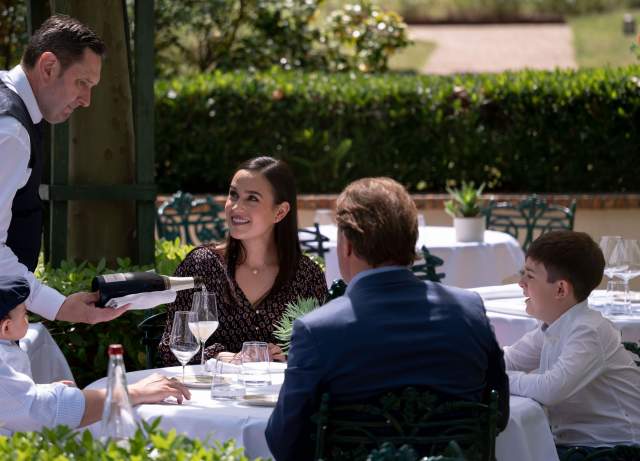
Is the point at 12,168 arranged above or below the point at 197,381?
above

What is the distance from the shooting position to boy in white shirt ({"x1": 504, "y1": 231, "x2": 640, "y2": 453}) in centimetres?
367

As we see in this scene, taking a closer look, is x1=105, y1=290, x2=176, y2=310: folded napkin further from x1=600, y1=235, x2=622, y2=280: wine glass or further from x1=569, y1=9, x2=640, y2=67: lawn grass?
x1=569, y1=9, x2=640, y2=67: lawn grass

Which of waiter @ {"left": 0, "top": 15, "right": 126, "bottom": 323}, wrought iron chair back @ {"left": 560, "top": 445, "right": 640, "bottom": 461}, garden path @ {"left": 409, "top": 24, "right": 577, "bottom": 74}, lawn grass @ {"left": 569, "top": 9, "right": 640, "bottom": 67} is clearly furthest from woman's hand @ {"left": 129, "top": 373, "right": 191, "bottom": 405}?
lawn grass @ {"left": 569, "top": 9, "right": 640, "bottom": 67}

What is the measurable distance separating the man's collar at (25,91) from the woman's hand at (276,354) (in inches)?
45.4

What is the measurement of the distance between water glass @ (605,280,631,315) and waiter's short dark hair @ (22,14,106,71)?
8.03ft

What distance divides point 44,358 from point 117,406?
84.3 inches

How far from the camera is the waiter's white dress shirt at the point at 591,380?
3715 millimetres

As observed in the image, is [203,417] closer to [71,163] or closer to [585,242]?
[585,242]

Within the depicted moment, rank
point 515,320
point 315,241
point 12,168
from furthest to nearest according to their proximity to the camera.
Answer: point 315,241
point 515,320
point 12,168

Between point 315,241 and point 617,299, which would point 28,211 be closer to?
point 617,299

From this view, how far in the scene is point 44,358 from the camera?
460 cm

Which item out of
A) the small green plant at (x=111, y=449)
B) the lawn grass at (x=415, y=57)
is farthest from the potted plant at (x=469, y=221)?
the lawn grass at (x=415, y=57)

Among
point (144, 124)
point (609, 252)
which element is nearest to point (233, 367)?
point (609, 252)

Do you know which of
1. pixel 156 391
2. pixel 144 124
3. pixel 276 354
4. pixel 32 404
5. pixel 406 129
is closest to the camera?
pixel 32 404
